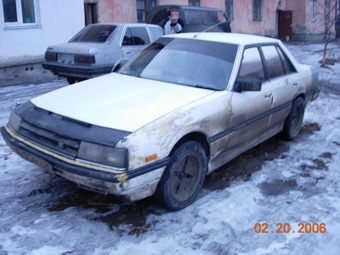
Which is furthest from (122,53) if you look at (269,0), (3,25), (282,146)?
(269,0)

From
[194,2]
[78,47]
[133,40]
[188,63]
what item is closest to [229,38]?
[188,63]

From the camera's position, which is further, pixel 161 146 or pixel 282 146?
pixel 282 146

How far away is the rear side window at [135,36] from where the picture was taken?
9.13 meters

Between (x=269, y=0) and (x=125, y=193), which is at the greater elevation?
(x=269, y=0)

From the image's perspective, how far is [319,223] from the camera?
147 inches

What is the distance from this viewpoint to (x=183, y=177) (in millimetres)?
3828

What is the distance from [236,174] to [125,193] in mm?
1896

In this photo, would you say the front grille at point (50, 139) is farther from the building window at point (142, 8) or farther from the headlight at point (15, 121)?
the building window at point (142, 8)

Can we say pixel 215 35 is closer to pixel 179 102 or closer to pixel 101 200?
pixel 179 102

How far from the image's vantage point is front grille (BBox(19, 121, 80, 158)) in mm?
3369

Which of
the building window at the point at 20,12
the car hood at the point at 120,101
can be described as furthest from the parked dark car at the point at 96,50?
the car hood at the point at 120,101

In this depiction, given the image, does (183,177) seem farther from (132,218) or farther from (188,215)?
(132,218)

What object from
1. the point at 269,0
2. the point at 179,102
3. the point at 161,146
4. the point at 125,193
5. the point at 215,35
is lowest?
the point at 125,193

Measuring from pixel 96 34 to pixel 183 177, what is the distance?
6.18 metres
